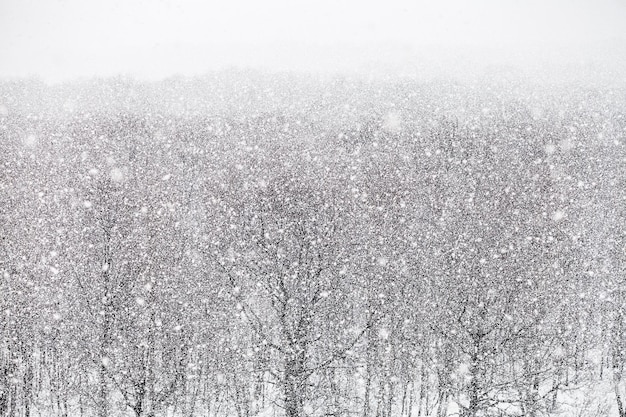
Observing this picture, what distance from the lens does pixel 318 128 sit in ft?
147

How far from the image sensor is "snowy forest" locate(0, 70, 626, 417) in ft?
79.0

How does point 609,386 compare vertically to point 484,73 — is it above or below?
below

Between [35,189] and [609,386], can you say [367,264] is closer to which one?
[609,386]

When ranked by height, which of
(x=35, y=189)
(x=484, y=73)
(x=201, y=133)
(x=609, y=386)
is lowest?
(x=609, y=386)

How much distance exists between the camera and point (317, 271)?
891 inches

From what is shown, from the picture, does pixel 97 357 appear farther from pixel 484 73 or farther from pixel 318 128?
pixel 484 73

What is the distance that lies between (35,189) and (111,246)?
29.8ft

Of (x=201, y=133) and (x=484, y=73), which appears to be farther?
(x=484, y=73)

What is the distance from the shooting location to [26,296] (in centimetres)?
2494

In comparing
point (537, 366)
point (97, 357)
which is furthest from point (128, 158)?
point (537, 366)

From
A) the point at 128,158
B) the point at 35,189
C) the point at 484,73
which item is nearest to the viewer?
the point at 35,189

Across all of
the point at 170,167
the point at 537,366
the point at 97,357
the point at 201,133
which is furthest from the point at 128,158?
the point at 537,366

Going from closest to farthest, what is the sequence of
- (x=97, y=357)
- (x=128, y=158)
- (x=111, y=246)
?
(x=97, y=357) → (x=111, y=246) → (x=128, y=158)

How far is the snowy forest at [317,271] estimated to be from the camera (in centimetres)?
2409
